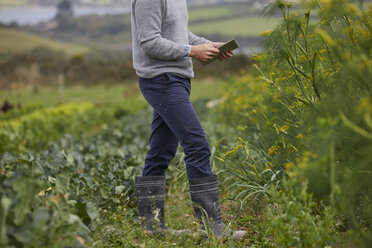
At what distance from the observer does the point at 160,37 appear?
2695mm

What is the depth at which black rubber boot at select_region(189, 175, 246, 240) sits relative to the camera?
2.77 m

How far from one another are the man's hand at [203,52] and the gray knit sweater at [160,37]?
75mm

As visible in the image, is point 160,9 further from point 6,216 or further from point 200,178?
point 6,216

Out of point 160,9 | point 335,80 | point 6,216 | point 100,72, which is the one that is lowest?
point 100,72

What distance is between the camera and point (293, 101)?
3025mm

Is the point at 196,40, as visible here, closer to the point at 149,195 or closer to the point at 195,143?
the point at 195,143

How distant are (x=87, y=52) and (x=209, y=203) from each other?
2202 inches

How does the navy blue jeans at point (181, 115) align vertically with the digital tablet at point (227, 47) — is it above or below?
below

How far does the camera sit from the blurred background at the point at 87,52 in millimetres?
22938

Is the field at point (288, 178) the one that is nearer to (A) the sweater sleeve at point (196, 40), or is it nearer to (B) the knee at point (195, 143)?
(B) the knee at point (195, 143)

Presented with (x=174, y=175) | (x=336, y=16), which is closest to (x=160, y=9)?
(x=336, y=16)

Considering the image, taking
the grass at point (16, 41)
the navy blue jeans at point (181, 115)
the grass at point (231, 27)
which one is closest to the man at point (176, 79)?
the navy blue jeans at point (181, 115)

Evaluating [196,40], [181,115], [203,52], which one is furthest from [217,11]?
[181,115]

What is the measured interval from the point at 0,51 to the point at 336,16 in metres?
Result: 46.2
